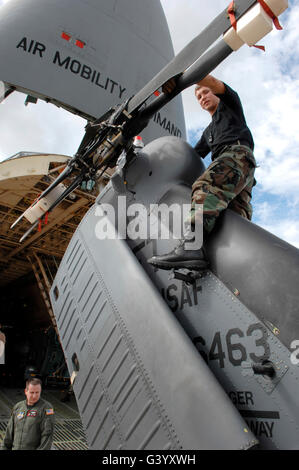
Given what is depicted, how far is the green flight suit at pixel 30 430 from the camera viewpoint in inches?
173

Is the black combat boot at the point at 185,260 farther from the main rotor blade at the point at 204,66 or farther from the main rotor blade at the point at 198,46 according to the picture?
the main rotor blade at the point at 198,46

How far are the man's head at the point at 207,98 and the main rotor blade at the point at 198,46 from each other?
60 cm

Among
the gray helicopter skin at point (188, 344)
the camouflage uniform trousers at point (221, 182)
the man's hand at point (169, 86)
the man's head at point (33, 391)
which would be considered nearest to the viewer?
the gray helicopter skin at point (188, 344)


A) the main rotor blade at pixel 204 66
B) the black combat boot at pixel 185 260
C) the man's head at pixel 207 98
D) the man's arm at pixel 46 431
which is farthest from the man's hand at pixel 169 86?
the man's arm at pixel 46 431

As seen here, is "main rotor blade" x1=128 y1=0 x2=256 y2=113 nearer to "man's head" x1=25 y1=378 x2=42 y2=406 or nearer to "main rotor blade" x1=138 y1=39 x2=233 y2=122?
"main rotor blade" x1=138 y1=39 x2=233 y2=122

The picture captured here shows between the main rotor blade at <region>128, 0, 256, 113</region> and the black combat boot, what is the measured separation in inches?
55.0

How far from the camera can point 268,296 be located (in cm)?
205

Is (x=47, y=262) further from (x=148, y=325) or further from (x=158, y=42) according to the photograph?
(x=148, y=325)

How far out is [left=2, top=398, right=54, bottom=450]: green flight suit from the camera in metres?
4.40

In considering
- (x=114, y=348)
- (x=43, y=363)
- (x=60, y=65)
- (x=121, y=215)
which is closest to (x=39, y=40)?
(x=60, y=65)

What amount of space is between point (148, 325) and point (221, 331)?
53 centimetres

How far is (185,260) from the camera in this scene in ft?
7.91

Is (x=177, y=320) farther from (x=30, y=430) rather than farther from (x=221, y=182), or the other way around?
(x=30, y=430)

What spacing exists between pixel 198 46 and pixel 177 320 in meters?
2.05
